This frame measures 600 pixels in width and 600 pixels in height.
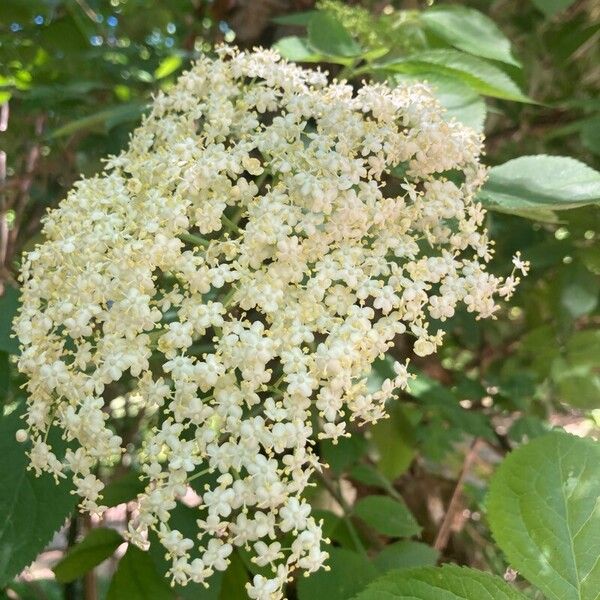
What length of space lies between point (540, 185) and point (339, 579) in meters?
0.64

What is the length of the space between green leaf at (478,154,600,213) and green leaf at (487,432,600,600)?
315 millimetres

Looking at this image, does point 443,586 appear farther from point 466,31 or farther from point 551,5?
point 551,5

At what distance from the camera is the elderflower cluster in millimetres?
806

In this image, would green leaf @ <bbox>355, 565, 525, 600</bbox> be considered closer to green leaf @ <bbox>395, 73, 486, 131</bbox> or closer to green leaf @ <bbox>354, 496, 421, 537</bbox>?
green leaf @ <bbox>354, 496, 421, 537</bbox>

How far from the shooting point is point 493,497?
2.98 feet

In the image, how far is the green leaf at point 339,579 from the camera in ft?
3.44

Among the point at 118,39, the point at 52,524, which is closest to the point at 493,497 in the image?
the point at 52,524

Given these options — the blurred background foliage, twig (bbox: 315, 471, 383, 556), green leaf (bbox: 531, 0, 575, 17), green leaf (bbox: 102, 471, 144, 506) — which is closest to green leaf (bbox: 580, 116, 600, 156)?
the blurred background foliage

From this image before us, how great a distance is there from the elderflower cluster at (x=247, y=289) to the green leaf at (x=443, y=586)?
10 cm

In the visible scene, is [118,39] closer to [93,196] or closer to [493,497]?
[93,196]

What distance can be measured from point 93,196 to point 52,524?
427 mm

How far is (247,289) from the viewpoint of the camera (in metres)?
0.87

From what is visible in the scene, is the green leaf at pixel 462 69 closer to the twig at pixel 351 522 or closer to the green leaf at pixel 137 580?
the twig at pixel 351 522

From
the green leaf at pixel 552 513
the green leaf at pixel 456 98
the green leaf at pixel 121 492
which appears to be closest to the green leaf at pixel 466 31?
the green leaf at pixel 456 98
